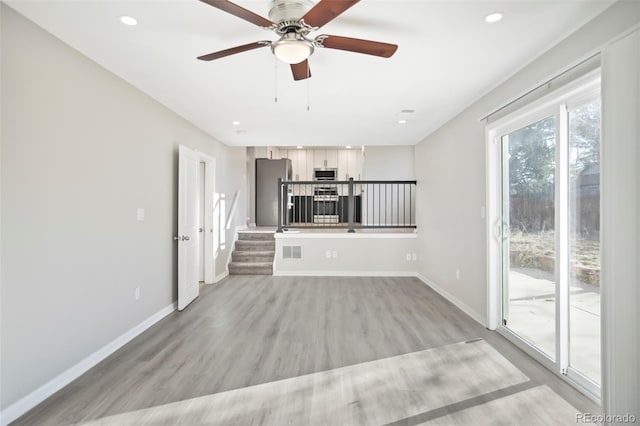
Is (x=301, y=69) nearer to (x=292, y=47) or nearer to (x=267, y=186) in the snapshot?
(x=292, y=47)

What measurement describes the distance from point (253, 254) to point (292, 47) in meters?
5.18

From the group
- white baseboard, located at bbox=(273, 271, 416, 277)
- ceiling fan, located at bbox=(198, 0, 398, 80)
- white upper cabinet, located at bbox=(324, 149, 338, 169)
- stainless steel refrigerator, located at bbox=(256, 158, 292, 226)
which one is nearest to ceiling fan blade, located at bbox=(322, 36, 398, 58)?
ceiling fan, located at bbox=(198, 0, 398, 80)

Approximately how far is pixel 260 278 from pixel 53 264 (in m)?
3.95

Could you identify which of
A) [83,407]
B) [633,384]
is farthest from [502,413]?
[83,407]

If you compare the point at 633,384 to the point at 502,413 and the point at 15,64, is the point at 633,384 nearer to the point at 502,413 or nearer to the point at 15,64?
the point at 502,413

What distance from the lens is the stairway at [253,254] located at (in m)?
6.41

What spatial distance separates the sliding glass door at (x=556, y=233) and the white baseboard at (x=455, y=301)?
1.20 ft

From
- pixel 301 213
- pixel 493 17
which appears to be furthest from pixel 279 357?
pixel 301 213

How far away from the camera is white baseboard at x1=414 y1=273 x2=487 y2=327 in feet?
12.1

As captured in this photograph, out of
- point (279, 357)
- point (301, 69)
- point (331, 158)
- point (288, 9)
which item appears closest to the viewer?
point (288, 9)

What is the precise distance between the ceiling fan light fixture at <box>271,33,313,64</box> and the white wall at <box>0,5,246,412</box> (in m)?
1.64

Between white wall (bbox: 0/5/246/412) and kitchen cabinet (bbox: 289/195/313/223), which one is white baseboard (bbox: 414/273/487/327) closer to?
white wall (bbox: 0/5/246/412)

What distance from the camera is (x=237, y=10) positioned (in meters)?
1.63

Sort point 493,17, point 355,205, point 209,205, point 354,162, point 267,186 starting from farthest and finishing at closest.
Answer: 1. point 354,162
2. point 355,205
3. point 267,186
4. point 209,205
5. point 493,17
